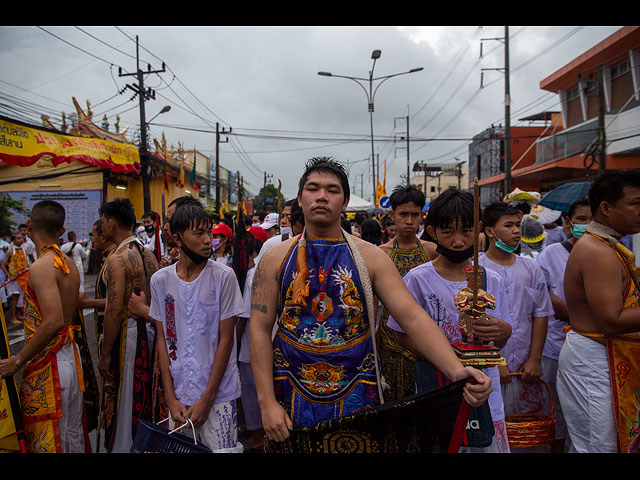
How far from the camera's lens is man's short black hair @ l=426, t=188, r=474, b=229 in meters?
2.64

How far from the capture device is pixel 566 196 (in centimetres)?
541

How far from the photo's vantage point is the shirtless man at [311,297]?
1.92 m

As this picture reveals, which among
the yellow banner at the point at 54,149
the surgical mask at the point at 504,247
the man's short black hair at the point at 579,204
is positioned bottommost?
the surgical mask at the point at 504,247

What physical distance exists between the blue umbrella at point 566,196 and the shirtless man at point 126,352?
205 inches

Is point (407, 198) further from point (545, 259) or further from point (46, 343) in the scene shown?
point (46, 343)

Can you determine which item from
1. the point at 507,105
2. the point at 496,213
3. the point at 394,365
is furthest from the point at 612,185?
the point at 507,105

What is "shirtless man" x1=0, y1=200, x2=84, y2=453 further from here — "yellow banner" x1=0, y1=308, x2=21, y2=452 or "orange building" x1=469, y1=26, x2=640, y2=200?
"orange building" x1=469, y1=26, x2=640, y2=200

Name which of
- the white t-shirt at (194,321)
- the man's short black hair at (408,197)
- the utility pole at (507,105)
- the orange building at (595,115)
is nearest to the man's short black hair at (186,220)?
the white t-shirt at (194,321)

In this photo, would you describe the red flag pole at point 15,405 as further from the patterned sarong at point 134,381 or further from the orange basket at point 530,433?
the orange basket at point 530,433

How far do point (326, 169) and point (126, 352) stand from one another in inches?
98.2

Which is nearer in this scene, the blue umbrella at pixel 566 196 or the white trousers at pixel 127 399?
the white trousers at pixel 127 399

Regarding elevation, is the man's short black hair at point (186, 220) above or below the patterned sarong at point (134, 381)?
above

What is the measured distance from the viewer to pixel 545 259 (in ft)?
13.3

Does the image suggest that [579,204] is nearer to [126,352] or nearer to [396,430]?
[396,430]
